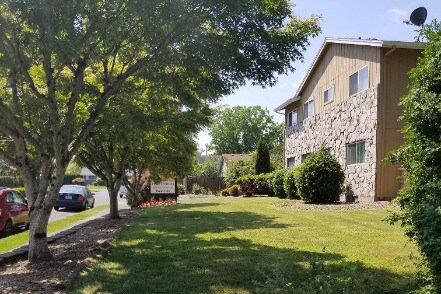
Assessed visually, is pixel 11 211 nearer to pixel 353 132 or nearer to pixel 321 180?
pixel 321 180

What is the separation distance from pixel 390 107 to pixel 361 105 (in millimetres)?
1571

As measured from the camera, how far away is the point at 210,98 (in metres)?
8.88

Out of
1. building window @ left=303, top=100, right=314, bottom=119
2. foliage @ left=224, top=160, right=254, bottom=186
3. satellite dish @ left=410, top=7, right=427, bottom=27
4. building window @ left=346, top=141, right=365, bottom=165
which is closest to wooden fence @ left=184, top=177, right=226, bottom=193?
foliage @ left=224, top=160, right=254, bottom=186

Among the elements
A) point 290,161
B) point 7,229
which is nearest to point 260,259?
point 7,229

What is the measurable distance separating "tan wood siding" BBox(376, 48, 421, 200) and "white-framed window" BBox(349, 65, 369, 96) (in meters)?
1.19

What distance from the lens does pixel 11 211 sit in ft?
46.5

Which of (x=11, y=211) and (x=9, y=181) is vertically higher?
(x=9, y=181)

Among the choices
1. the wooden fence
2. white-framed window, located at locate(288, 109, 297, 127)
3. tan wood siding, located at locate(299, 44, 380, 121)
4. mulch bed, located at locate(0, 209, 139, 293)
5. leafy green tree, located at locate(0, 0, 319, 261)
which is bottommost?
mulch bed, located at locate(0, 209, 139, 293)

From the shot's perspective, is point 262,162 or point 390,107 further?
point 262,162

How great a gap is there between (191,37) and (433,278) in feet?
15.9

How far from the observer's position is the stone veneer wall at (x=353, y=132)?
16.6 m

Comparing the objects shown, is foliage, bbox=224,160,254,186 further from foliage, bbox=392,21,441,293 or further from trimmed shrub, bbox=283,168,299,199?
foliage, bbox=392,21,441,293

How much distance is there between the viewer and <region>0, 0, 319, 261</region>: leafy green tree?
620 cm

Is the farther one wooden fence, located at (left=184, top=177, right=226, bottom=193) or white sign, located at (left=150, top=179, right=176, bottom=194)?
wooden fence, located at (left=184, top=177, right=226, bottom=193)
